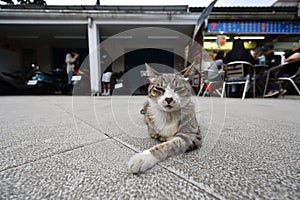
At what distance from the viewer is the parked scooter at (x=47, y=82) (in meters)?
5.03

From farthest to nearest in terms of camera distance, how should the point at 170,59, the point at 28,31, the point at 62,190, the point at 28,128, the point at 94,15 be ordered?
the point at 170,59, the point at 28,31, the point at 94,15, the point at 28,128, the point at 62,190

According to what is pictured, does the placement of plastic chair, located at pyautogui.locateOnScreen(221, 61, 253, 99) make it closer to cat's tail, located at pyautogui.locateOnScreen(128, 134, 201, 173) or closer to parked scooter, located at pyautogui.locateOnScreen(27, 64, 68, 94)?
cat's tail, located at pyautogui.locateOnScreen(128, 134, 201, 173)

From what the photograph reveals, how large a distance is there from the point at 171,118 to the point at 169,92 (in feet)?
0.51

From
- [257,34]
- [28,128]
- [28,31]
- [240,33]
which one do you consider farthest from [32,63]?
[257,34]

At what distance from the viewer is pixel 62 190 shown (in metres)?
0.45

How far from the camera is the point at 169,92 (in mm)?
861

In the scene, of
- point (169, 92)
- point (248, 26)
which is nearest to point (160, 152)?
point (169, 92)

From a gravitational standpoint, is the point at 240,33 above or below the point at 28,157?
above

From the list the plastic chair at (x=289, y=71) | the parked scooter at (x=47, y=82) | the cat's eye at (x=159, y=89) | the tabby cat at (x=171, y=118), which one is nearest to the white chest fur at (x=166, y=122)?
the tabby cat at (x=171, y=118)

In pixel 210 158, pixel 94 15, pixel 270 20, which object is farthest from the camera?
pixel 270 20

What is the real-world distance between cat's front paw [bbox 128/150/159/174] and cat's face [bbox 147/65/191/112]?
0.33 metres

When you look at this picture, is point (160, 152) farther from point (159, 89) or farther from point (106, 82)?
point (106, 82)

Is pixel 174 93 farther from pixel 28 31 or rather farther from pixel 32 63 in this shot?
pixel 32 63

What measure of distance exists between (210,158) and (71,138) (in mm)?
849
